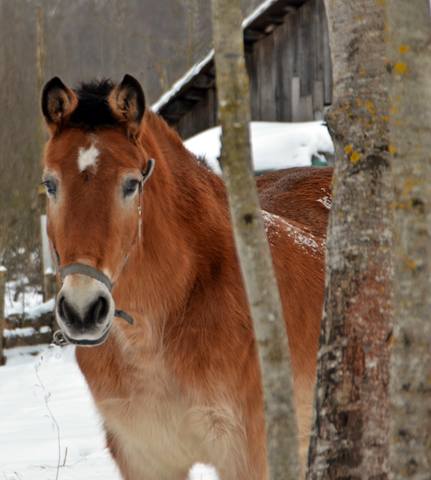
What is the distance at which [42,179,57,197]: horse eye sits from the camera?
333 centimetres

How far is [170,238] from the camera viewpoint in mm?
3785

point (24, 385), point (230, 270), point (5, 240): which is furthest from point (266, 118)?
point (230, 270)

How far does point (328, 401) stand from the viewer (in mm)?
2662

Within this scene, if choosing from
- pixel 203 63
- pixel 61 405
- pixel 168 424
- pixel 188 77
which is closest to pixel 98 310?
pixel 168 424

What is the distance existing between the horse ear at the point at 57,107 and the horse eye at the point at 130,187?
0.38 meters

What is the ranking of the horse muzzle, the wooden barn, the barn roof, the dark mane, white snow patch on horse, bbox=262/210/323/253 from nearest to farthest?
1. the horse muzzle
2. the dark mane
3. white snow patch on horse, bbox=262/210/323/253
4. the barn roof
5. the wooden barn

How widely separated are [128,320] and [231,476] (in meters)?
0.76

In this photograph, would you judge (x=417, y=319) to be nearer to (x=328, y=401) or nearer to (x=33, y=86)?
(x=328, y=401)

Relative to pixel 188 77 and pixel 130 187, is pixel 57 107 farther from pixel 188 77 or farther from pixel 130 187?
pixel 188 77

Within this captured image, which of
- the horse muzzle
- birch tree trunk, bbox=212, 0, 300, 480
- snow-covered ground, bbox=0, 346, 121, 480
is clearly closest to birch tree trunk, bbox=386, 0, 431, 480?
birch tree trunk, bbox=212, 0, 300, 480

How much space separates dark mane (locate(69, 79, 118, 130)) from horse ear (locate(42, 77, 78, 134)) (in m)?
0.03

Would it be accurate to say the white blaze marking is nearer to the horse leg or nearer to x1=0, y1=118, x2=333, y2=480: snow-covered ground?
x1=0, y1=118, x2=333, y2=480: snow-covered ground

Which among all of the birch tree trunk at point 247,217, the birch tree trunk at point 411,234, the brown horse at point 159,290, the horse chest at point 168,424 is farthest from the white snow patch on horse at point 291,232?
the birch tree trunk at point 411,234

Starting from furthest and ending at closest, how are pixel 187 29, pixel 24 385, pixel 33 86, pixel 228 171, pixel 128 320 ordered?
1. pixel 187 29
2. pixel 33 86
3. pixel 24 385
4. pixel 128 320
5. pixel 228 171
